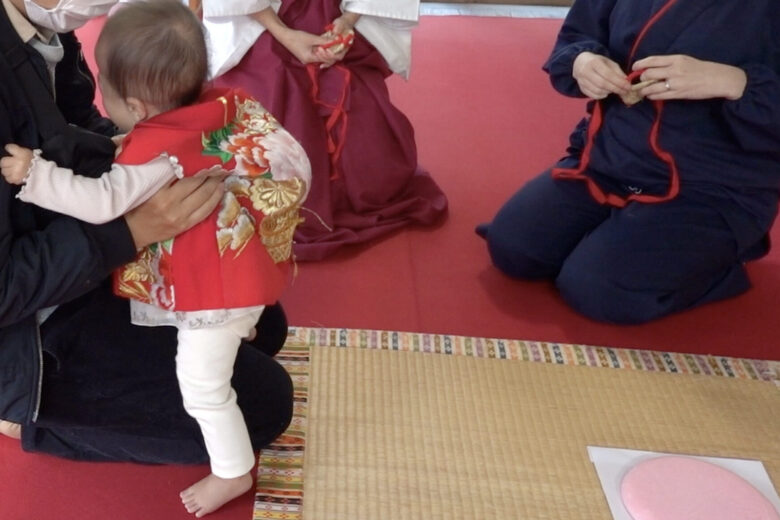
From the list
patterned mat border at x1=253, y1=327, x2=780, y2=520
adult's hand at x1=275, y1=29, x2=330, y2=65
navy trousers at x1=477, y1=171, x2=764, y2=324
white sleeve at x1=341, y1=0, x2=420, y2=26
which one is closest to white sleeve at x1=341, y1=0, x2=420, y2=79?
white sleeve at x1=341, y1=0, x2=420, y2=26

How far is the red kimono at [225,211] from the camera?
0.96 meters

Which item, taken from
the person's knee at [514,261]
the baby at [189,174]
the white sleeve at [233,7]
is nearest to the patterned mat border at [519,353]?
the person's knee at [514,261]

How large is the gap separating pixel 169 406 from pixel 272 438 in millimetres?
199

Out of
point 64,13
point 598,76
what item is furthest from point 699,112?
point 64,13

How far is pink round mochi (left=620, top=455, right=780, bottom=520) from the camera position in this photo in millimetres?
1240

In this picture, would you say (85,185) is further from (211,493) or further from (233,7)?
(233,7)

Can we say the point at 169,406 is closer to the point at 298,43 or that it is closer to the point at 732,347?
the point at 298,43

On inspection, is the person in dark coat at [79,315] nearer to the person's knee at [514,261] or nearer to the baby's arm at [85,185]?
the baby's arm at [85,185]

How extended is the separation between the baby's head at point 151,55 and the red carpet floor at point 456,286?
2.13 ft

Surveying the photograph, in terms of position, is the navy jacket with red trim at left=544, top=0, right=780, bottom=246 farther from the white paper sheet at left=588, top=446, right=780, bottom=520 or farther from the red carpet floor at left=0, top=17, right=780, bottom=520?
the white paper sheet at left=588, top=446, right=780, bottom=520

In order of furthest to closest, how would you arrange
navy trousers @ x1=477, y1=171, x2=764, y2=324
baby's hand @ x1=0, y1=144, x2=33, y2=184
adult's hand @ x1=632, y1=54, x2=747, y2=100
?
navy trousers @ x1=477, y1=171, x2=764, y2=324 → adult's hand @ x1=632, y1=54, x2=747, y2=100 → baby's hand @ x1=0, y1=144, x2=33, y2=184

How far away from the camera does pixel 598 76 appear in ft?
5.22

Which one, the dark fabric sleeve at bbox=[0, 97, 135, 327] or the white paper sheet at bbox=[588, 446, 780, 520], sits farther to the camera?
the white paper sheet at bbox=[588, 446, 780, 520]

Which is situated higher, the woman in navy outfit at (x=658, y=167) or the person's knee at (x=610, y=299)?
the woman in navy outfit at (x=658, y=167)
